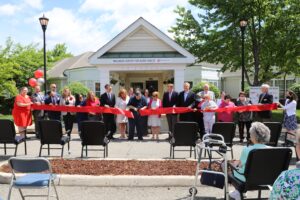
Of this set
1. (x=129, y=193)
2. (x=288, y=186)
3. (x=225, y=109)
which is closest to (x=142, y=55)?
(x=225, y=109)

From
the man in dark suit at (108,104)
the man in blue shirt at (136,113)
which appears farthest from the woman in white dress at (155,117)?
the man in dark suit at (108,104)

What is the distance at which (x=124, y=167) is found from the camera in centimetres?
786

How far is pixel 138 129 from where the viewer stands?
42.5ft

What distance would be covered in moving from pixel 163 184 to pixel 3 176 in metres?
3.26

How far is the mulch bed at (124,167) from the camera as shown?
24.3ft

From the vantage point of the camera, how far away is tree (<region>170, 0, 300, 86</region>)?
2120cm

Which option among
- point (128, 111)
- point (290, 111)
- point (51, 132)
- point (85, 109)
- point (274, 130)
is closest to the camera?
point (274, 130)

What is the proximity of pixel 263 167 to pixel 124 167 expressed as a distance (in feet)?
11.7

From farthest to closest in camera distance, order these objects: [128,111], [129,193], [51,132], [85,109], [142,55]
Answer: [142,55]
[85,109]
[128,111]
[51,132]
[129,193]

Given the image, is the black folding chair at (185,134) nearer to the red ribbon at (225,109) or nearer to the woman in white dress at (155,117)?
the red ribbon at (225,109)

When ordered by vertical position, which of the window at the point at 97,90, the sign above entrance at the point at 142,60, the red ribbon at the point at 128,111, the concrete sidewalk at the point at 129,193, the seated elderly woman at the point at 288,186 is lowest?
the concrete sidewalk at the point at 129,193

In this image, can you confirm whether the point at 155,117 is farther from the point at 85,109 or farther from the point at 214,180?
the point at 214,180

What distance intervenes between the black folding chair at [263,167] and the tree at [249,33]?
17.2 m

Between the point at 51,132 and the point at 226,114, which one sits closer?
the point at 51,132
